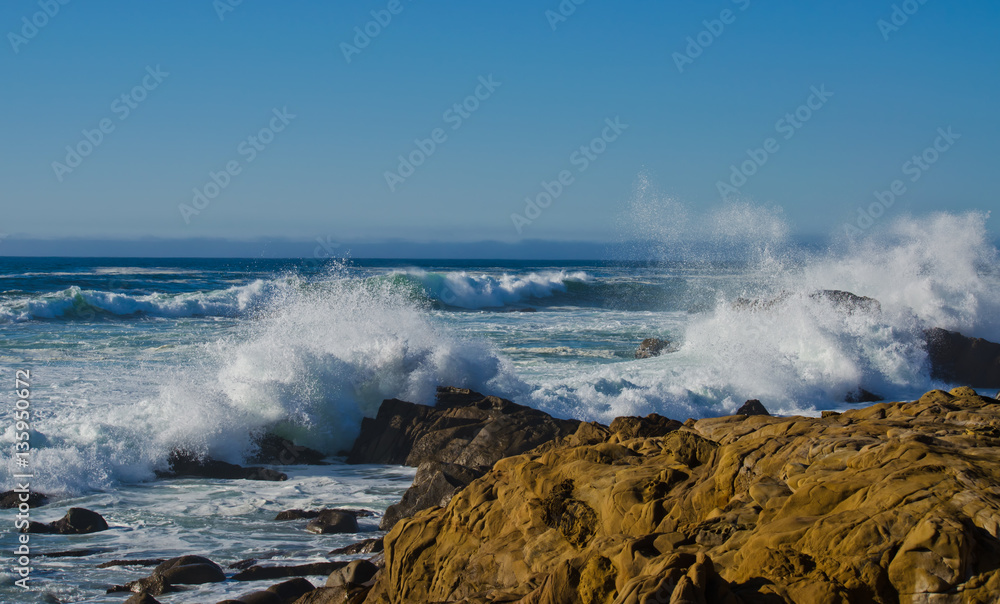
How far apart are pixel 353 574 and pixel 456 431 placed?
469 centimetres

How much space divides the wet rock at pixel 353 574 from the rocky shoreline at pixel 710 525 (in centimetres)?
1

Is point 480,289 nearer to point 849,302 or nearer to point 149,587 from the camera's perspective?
point 849,302

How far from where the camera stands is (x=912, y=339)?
58.5 ft

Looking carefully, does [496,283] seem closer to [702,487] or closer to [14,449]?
[14,449]

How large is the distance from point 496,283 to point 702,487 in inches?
1630

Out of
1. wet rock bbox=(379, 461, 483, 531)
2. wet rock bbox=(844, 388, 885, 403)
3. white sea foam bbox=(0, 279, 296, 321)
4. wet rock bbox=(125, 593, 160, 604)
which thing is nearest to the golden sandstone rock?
wet rock bbox=(125, 593, 160, 604)

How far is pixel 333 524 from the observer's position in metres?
7.64

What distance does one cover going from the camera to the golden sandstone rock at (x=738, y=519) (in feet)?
10.7

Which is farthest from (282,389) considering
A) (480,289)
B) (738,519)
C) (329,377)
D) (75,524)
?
(480,289)

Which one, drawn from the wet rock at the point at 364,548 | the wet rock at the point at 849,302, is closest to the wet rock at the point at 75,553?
the wet rock at the point at 364,548

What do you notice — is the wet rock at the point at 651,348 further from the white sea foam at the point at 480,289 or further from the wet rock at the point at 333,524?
the white sea foam at the point at 480,289

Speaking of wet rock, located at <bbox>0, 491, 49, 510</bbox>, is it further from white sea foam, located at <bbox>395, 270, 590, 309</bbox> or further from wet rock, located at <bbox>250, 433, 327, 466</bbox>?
white sea foam, located at <bbox>395, 270, 590, 309</bbox>

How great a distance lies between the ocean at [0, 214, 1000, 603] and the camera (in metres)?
7.97

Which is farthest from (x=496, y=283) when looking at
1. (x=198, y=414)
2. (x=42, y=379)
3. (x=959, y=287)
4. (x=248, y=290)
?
(x=198, y=414)
